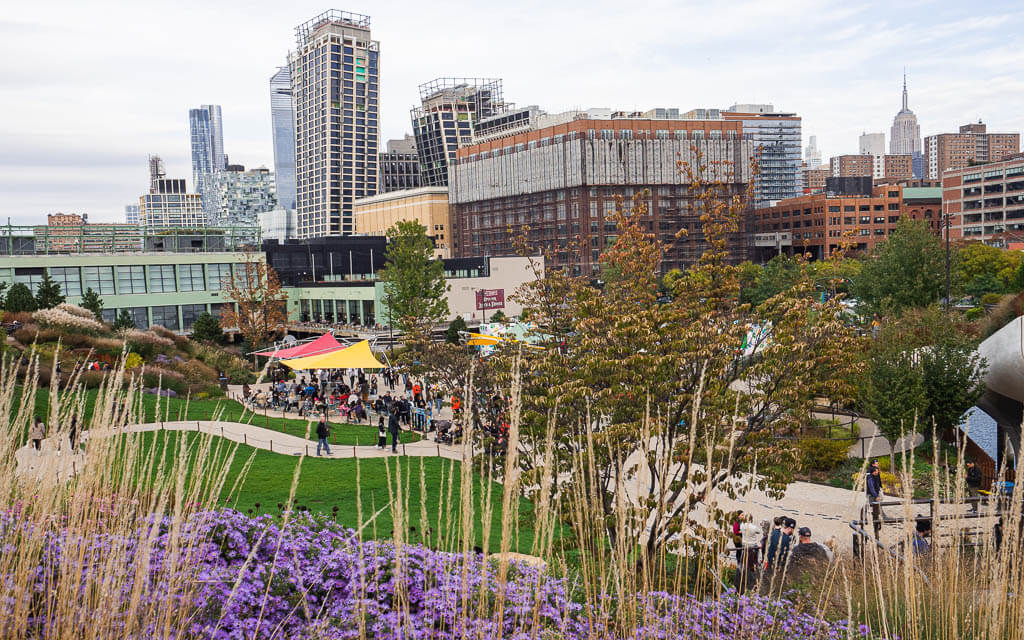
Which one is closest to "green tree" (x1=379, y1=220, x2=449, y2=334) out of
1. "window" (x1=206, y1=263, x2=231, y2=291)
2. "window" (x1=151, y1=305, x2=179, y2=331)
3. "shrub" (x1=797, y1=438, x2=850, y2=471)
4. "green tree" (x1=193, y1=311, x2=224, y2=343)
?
"green tree" (x1=193, y1=311, x2=224, y2=343)

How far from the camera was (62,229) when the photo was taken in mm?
53281

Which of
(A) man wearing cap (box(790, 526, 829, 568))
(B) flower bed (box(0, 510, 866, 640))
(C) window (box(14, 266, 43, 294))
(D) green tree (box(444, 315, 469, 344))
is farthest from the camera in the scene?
(C) window (box(14, 266, 43, 294))

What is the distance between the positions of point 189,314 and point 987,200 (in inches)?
4172

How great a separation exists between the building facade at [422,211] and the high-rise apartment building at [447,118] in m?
17.8

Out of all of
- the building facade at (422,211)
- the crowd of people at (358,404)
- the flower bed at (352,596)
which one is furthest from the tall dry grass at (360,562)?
the building facade at (422,211)

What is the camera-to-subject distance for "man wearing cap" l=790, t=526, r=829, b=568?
30.0 ft

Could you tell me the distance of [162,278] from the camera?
177 feet

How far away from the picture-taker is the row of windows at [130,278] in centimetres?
4975

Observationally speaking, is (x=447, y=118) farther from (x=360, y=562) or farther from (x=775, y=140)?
(x=360, y=562)

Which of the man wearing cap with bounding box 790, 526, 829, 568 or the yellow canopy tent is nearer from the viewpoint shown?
the man wearing cap with bounding box 790, 526, 829, 568

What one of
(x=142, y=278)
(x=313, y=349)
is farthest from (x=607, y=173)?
(x=313, y=349)

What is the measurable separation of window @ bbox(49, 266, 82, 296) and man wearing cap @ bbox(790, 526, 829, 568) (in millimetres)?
51393

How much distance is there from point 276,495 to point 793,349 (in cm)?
1012

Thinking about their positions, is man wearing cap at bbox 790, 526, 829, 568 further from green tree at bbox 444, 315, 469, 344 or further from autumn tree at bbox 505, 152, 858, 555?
green tree at bbox 444, 315, 469, 344
